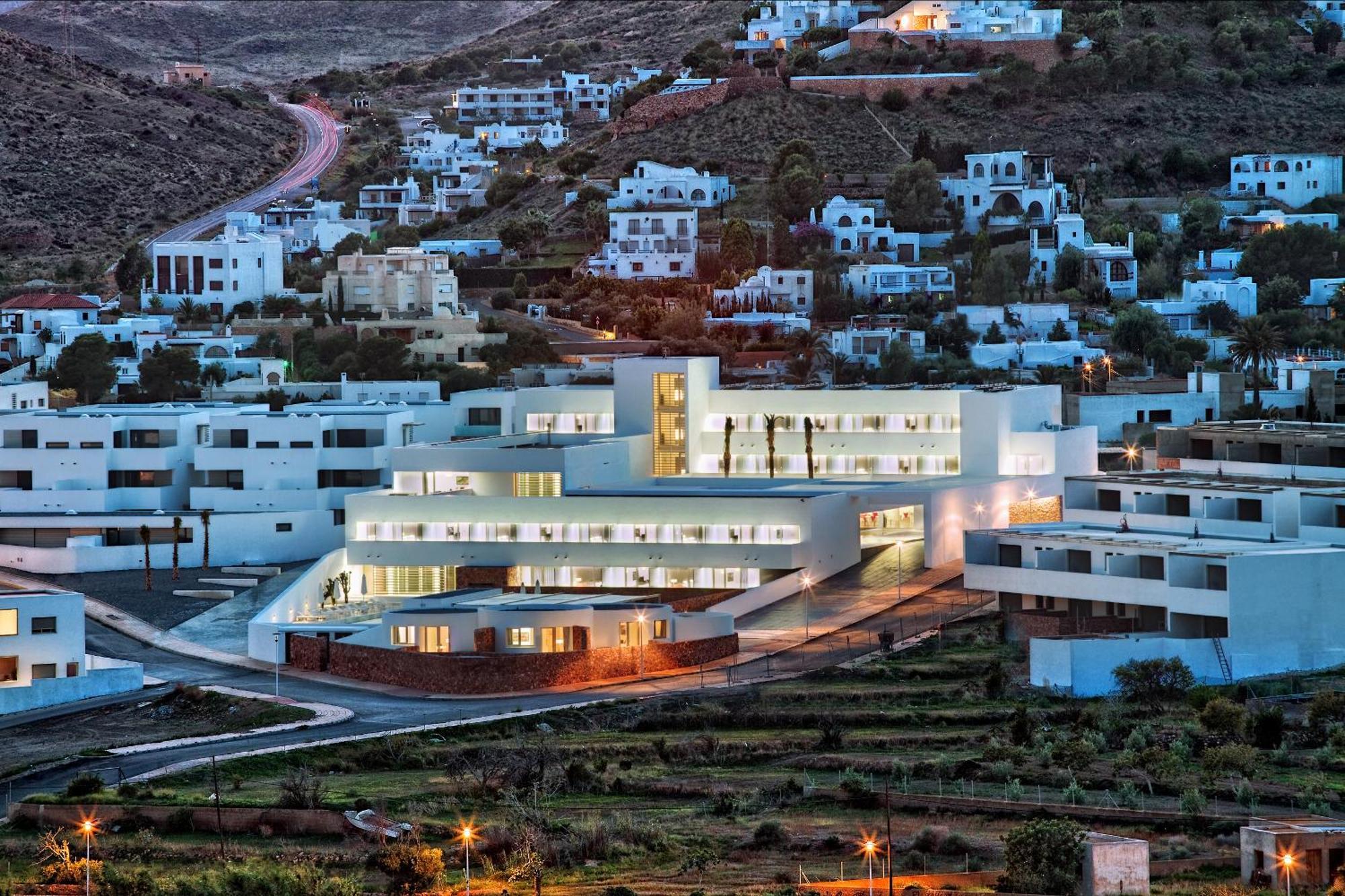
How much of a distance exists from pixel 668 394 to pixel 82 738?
24907 mm

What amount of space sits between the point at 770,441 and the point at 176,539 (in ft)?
46.0

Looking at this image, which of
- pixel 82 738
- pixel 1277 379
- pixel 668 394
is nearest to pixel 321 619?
pixel 82 738

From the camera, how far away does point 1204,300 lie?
86562 mm

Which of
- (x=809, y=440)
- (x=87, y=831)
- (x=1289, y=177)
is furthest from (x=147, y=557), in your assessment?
(x=1289, y=177)

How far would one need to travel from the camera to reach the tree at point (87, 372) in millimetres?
78688

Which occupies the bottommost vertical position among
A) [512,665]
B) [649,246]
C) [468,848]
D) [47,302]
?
[468,848]

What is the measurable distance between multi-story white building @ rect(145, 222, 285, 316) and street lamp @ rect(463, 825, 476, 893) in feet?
200

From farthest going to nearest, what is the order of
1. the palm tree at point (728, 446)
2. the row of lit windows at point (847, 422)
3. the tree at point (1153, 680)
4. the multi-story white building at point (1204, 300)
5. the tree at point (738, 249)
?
the tree at point (738, 249) → the multi-story white building at point (1204, 300) → the palm tree at point (728, 446) → the row of lit windows at point (847, 422) → the tree at point (1153, 680)

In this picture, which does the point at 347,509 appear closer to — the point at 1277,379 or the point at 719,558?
the point at 719,558

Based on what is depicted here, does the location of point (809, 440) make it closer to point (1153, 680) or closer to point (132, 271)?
point (1153, 680)

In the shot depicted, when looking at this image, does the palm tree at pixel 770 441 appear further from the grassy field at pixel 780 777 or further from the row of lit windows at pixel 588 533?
the grassy field at pixel 780 777

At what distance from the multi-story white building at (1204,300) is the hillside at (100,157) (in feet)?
137

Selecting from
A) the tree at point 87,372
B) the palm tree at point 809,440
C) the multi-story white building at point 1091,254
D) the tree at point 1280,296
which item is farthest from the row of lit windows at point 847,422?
the tree at point 1280,296

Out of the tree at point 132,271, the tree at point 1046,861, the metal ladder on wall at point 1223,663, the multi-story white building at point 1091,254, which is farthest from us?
the tree at point 132,271
